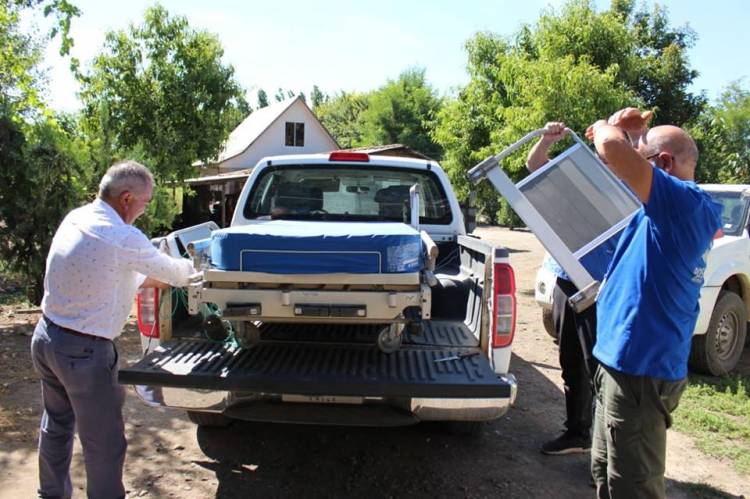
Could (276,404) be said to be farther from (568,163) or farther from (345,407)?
(568,163)

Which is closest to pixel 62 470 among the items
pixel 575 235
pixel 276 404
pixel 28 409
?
pixel 276 404

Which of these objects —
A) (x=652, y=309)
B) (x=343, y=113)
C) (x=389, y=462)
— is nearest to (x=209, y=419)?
(x=389, y=462)

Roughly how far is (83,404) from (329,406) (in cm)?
120

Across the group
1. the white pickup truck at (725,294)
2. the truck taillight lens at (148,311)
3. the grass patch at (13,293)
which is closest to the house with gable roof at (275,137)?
→ the grass patch at (13,293)

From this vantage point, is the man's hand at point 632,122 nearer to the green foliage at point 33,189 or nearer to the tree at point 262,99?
the green foliage at point 33,189

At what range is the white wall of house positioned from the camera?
3325 cm

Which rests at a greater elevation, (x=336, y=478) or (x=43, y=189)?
(x=43, y=189)

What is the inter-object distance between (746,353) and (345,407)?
247 inches

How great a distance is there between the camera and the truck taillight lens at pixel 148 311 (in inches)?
141

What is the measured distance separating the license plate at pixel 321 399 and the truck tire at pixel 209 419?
4.08ft

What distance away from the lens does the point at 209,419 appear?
169 inches

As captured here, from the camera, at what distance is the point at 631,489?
2441 millimetres

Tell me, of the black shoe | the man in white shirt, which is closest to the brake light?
the man in white shirt

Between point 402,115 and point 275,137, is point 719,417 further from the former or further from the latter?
point 402,115
